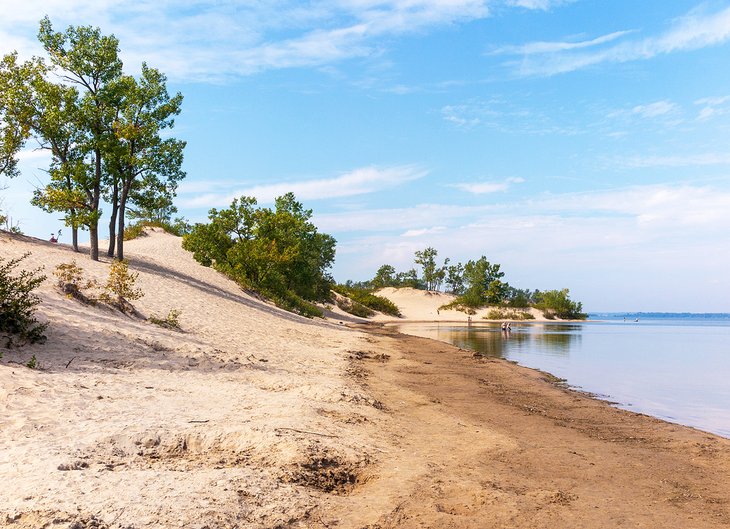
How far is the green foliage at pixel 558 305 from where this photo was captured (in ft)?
329

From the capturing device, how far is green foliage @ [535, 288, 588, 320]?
329ft

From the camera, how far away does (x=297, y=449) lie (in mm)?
7027

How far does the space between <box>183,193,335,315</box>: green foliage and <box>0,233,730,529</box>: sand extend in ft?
90.5

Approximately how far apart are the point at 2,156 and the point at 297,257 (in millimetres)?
24842

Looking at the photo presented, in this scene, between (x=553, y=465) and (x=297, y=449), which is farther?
Answer: (x=553, y=465)

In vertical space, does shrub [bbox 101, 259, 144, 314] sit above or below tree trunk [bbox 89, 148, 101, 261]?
below

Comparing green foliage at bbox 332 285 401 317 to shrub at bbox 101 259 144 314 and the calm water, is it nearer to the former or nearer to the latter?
the calm water

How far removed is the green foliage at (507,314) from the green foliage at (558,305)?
5202 mm

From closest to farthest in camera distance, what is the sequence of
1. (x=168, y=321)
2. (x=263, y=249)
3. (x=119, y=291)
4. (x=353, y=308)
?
(x=168, y=321)
(x=119, y=291)
(x=263, y=249)
(x=353, y=308)

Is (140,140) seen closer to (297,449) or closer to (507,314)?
(297,449)

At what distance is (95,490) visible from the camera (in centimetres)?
514

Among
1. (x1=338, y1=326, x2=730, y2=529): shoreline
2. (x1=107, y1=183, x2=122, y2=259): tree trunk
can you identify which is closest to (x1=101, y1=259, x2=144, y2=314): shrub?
(x1=338, y1=326, x2=730, y2=529): shoreline

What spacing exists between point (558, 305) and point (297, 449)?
101 m

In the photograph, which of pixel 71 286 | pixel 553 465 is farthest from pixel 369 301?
pixel 553 465
